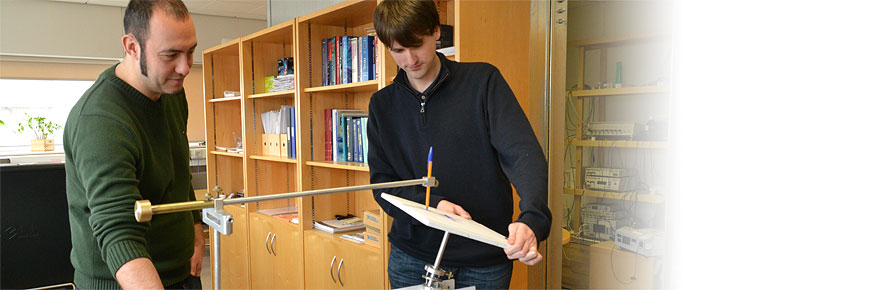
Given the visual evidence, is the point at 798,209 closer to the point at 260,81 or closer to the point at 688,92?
the point at 688,92

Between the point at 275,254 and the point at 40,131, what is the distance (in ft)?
14.1

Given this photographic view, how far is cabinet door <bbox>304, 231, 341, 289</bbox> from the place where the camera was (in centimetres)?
264

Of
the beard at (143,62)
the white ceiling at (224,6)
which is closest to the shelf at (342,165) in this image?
the beard at (143,62)

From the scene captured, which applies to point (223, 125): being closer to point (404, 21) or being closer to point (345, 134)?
point (345, 134)

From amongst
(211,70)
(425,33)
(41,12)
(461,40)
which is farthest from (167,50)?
(41,12)

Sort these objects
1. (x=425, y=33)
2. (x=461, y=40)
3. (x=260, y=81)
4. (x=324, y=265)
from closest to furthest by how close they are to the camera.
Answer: (x=425, y=33) → (x=461, y=40) → (x=324, y=265) → (x=260, y=81)

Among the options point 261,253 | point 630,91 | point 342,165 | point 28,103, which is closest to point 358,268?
point 342,165

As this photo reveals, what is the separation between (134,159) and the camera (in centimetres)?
110

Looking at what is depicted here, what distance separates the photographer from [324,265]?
2.71 metres

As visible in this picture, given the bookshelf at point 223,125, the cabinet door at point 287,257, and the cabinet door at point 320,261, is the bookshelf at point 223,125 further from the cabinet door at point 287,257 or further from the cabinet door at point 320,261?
the cabinet door at point 320,261

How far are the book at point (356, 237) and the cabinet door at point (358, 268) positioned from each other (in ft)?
0.12

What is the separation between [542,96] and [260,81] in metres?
2.09

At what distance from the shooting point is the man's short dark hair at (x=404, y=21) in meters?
1.34

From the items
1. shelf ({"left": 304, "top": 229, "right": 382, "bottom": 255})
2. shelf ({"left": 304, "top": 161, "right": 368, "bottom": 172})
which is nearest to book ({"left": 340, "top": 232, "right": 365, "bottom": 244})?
shelf ({"left": 304, "top": 229, "right": 382, "bottom": 255})
